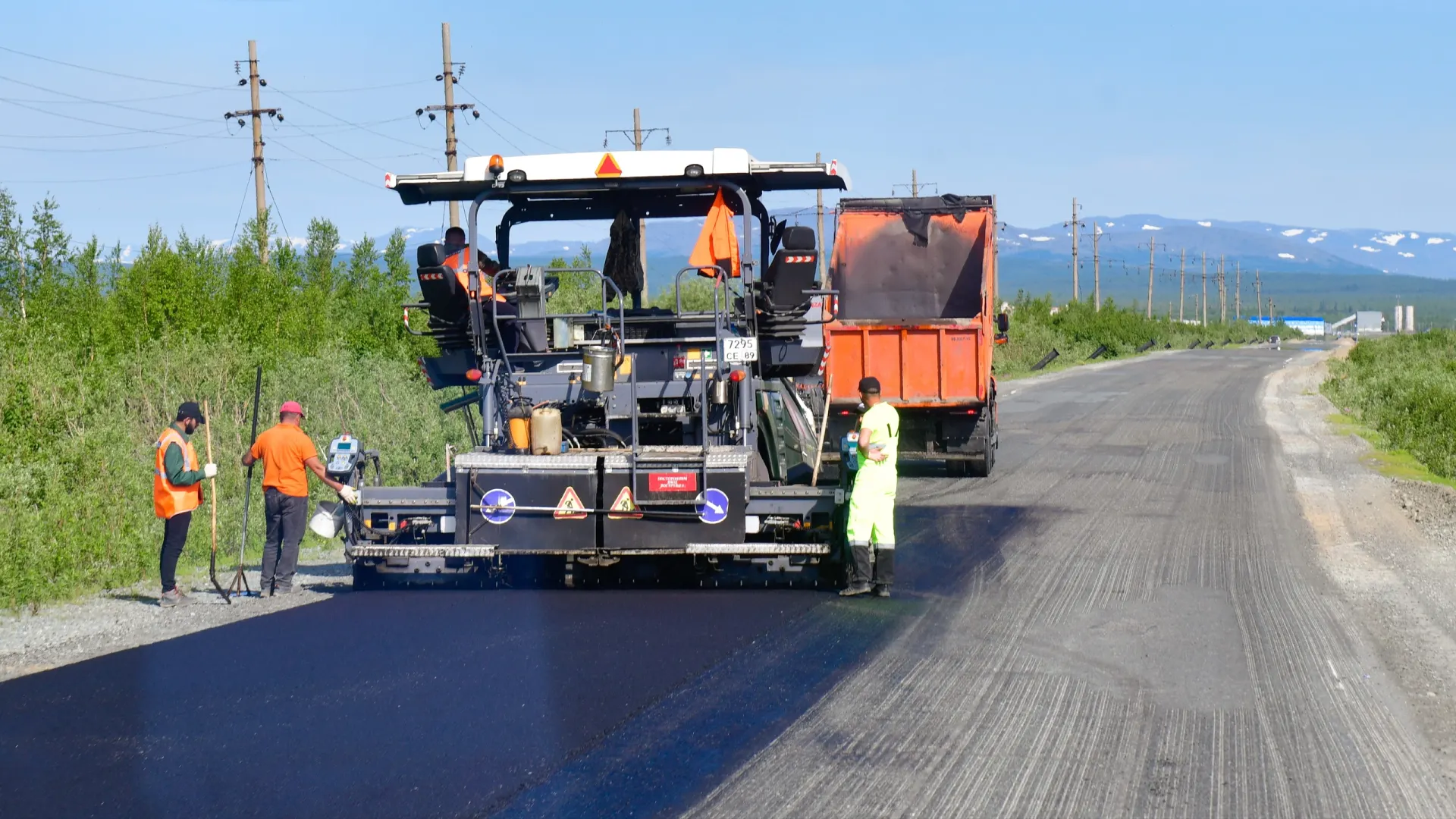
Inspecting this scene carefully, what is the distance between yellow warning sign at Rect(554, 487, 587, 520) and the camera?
9102 millimetres

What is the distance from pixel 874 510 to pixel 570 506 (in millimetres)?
1969

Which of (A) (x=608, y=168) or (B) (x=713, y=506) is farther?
(A) (x=608, y=168)

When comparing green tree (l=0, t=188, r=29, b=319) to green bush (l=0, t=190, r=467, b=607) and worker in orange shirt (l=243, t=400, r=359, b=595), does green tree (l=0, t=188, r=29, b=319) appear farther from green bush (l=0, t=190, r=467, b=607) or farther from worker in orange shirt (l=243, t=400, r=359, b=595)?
worker in orange shirt (l=243, t=400, r=359, b=595)

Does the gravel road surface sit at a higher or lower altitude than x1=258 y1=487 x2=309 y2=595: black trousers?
lower

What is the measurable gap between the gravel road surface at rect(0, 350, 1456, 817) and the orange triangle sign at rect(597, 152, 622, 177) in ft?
9.36

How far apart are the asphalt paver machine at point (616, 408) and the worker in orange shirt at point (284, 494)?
64 cm

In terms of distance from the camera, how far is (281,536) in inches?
395

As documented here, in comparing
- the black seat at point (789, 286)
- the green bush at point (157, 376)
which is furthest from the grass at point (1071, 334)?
the black seat at point (789, 286)

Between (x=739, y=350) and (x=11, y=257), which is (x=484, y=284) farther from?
(x=11, y=257)

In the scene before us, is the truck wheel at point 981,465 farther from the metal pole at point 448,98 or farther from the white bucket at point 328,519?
the metal pole at point 448,98

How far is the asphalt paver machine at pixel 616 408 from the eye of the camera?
9133mm

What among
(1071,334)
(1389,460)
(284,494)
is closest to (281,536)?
(284,494)

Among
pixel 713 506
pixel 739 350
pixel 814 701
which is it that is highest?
pixel 739 350

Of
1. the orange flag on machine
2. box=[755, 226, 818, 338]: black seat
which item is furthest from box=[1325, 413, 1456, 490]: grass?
the orange flag on machine
